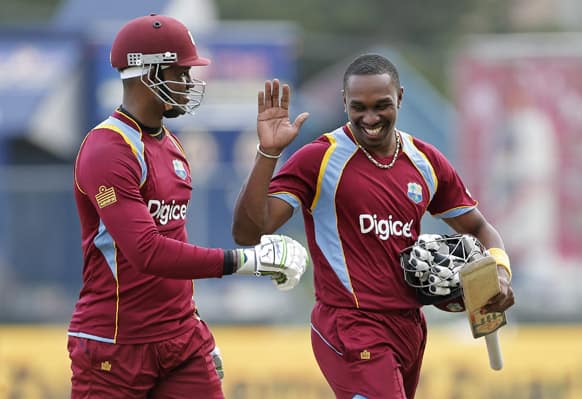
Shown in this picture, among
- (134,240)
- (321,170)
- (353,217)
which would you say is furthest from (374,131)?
(134,240)

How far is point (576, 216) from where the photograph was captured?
20125 millimetres

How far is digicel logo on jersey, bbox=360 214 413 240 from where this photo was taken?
6230 mm

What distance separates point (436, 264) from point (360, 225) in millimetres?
406

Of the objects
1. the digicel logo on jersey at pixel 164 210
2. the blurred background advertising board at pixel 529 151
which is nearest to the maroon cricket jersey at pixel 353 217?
the digicel logo on jersey at pixel 164 210

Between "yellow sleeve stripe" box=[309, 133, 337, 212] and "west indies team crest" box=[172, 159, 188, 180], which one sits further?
"yellow sleeve stripe" box=[309, 133, 337, 212]

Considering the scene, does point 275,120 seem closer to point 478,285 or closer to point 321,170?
point 321,170

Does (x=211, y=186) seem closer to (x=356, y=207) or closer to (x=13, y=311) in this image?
(x=13, y=311)

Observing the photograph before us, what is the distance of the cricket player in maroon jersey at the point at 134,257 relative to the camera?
5.76 metres

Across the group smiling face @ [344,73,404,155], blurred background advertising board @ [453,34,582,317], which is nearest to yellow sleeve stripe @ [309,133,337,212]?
smiling face @ [344,73,404,155]

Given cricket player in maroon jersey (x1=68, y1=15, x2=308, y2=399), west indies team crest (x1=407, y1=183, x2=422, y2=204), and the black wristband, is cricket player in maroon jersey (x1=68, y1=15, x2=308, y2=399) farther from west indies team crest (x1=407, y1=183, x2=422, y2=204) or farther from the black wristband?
west indies team crest (x1=407, y1=183, x2=422, y2=204)

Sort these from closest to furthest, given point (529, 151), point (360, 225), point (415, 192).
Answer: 1. point (360, 225)
2. point (415, 192)
3. point (529, 151)

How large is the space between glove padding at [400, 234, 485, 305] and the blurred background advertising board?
13.4 m

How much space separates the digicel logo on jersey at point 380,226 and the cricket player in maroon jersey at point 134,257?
1.49 ft

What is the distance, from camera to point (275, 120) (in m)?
6.04
